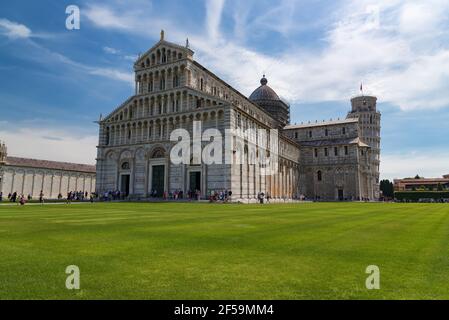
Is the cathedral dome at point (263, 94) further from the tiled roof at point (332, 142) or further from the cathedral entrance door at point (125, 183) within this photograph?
the cathedral entrance door at point (125, 183)

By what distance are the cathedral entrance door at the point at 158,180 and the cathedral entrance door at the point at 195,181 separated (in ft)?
15.9

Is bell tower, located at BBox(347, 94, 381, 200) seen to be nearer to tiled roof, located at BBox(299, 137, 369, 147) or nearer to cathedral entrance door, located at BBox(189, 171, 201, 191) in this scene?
tiled roof, located at BBox(299, 137, 369, 147)

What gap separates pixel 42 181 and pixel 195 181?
45.8 meters

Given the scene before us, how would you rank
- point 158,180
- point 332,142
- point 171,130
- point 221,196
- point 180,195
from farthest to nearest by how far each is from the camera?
1. point 332,142
2. point 158,180
3. point 171,130
4. point 180,195
5. point 221,196

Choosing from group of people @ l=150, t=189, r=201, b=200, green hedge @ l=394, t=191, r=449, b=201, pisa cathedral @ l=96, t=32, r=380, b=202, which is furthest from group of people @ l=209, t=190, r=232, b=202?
green hedge @ l=394, t=191, r=449, b=201

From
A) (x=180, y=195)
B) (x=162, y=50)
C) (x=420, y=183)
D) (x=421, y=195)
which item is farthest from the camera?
(x=420, y=183)

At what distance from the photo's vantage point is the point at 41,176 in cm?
7006

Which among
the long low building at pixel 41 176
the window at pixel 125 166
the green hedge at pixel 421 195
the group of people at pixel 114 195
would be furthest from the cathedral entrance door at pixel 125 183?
the green hedge at pixel 421 195

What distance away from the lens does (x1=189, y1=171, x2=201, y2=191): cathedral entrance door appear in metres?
42.6

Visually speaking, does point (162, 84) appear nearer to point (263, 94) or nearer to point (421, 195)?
point (263, 94)

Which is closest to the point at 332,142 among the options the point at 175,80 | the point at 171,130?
the point at 175,80

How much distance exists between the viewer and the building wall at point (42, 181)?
64062 mm

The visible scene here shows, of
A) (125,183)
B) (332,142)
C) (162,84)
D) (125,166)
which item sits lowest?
(125,183)
